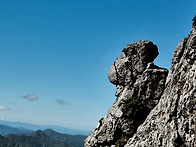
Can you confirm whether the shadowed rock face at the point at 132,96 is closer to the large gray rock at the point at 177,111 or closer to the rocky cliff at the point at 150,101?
the rocky cliff at the point at 150,101

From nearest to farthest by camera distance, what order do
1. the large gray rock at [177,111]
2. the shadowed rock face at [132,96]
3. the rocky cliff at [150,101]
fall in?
1. the large gray rock at [177,111]
2. the rocky cliff at [150,101]
3. the shadowed rock face at [132,96]

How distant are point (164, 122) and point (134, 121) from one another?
6485 mm

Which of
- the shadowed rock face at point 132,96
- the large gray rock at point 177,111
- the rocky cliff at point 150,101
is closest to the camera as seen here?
the large gray rock at point 177,111

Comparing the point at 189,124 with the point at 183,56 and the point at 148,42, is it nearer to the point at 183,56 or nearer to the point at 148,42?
the point at 183,56

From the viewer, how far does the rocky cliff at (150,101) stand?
20.2 metres

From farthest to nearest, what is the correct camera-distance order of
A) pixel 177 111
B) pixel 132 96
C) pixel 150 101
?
pixel 132 96 < pixel 150 101 < pixel 177 111

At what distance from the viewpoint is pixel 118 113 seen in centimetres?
2884

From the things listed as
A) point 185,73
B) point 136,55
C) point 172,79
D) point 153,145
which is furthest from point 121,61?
point 153,145

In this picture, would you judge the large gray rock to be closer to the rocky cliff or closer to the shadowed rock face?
the rocky cliff

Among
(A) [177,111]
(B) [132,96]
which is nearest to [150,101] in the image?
(B) [132,96]

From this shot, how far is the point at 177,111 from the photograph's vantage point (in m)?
21.0

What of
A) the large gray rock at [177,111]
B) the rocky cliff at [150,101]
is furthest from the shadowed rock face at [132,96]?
the large gray rock at [177,111]

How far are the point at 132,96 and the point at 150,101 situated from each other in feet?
8.59

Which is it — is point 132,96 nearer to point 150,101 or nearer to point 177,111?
point 150,101
